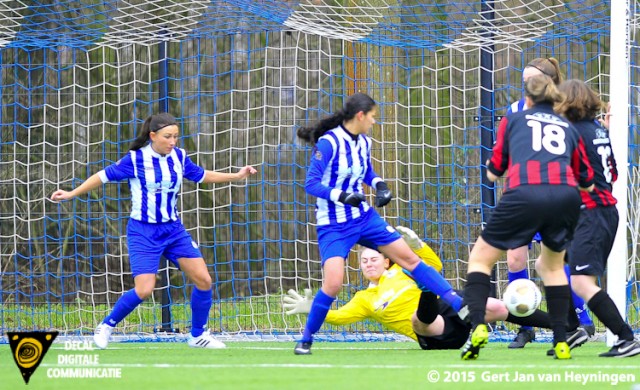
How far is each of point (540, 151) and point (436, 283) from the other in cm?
127

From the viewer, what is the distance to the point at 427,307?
7.36 m

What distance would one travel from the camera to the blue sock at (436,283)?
6969 mm

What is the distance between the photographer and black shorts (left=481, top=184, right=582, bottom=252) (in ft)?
19.8

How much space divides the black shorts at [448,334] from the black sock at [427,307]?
150 millimetres

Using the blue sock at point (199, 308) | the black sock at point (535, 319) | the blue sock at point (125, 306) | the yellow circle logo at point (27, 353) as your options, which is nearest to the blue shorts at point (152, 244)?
the blue sock at point (125, 306)

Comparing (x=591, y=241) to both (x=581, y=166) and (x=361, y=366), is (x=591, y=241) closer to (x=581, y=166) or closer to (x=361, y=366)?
(x=581, y=166)

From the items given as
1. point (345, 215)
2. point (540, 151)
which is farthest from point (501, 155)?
point (345, 215)

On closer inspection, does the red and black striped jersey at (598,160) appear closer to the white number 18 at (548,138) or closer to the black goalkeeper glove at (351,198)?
the white number 18 at (548,138)

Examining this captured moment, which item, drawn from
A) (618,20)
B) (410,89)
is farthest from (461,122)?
(618,20)

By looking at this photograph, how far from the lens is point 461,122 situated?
38.8ft

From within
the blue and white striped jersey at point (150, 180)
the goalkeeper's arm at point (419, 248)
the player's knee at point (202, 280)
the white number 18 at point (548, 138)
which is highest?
the white number 18 at point (548, 138)

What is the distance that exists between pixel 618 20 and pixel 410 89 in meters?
3.64

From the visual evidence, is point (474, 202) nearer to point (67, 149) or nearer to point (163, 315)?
point (163, 315)

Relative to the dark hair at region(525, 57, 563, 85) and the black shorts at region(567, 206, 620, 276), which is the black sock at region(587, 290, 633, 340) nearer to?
the black shorts at region(567, 206, 620, 276)
